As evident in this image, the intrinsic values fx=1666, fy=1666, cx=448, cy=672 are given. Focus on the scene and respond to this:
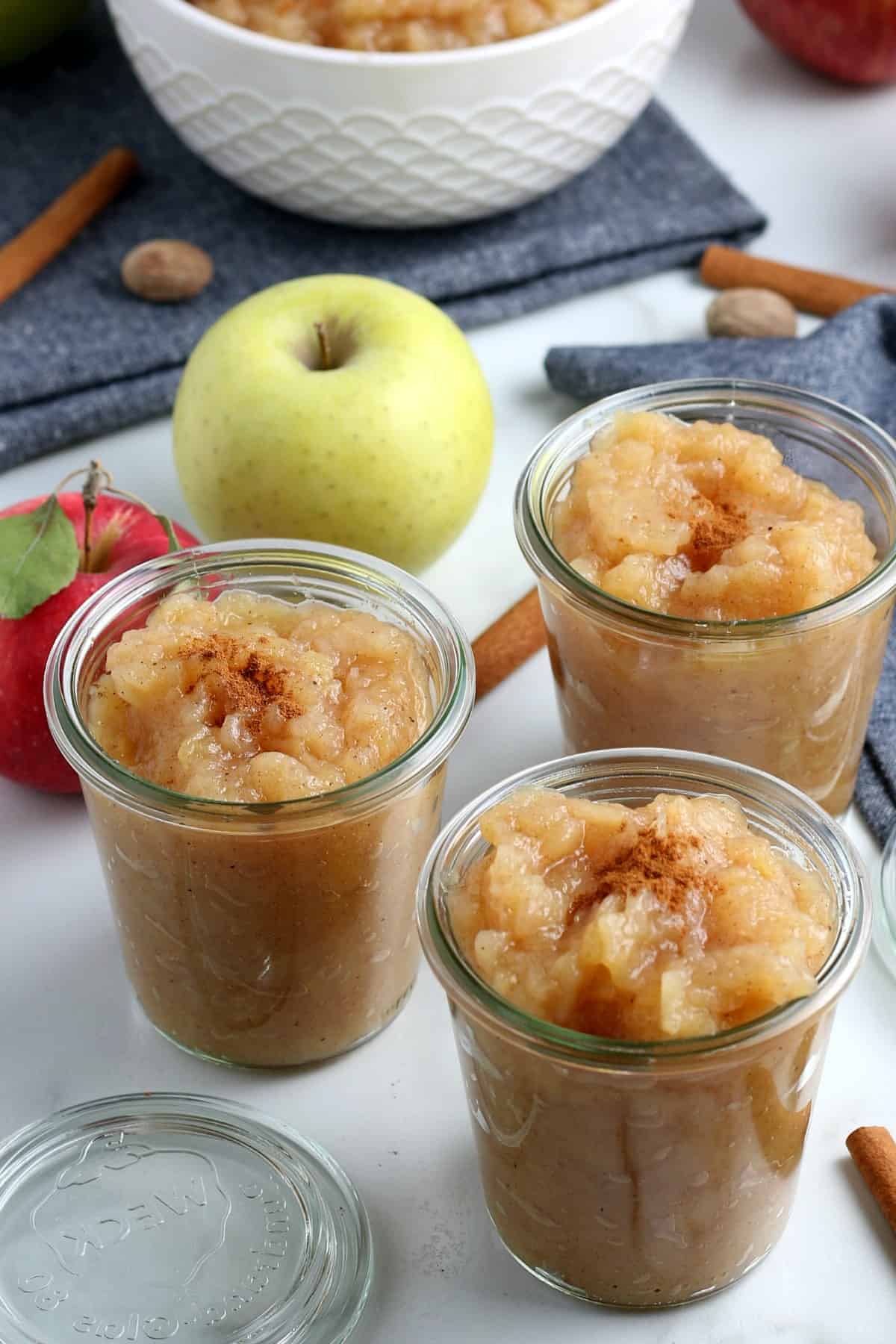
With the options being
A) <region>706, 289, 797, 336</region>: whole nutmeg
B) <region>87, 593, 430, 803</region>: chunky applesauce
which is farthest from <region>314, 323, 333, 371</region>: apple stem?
<region>706, 289, 797, 336</region>: whole nutmeg

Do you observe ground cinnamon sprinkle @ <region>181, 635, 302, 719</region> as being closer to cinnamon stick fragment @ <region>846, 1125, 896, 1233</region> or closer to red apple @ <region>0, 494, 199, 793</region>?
red apple @ <region>0, 494, 199, 793</region>

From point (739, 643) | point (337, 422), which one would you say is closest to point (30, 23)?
point (337, 422)

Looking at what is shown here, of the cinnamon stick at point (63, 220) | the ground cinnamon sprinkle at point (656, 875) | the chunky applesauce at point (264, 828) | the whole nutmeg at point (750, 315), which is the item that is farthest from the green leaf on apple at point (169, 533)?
the whole nutmeg at point (750, 315)

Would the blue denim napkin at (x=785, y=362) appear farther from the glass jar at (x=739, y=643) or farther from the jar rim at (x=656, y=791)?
the jar rim at (x=656, y=791)

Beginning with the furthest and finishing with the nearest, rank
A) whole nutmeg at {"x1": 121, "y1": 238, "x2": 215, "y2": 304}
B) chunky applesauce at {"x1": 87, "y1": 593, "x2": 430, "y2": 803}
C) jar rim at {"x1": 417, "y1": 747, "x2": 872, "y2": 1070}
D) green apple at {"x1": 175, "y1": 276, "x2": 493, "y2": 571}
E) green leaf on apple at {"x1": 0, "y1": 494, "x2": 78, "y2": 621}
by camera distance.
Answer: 1. whole nutmeg at {"x1": 121, "y1": 238, "x2": 215, "y2": 304}
2. green apple at {"x1": 175, "y1": 276, "x2": 493, "y2": 571}
3. green leaf on apple at {"x1": 0, "y1": 494, "x2": 78, "y2": 621}
4. chunky applesauce at {"x1": 87, "y1": 593, "x2": 430, "y2": 803}
5. jar rim at {"x1": 417, "y1": 747, "x2": 872, "y2": 1070}

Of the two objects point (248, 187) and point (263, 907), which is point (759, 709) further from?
point (248, 187)

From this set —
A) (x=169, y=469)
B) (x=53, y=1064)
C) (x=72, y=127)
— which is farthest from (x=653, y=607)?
(x=72, y=127)
